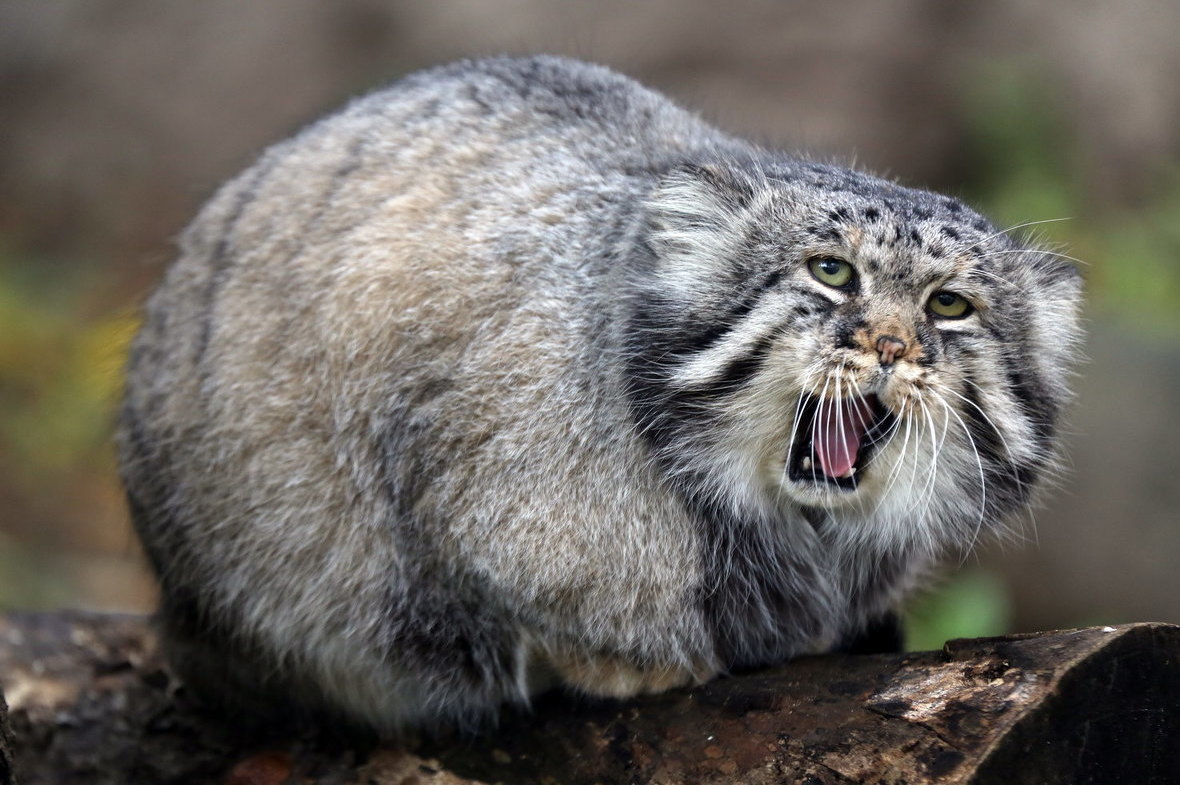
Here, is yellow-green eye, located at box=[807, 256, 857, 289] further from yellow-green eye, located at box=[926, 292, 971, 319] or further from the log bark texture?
the log bark texture

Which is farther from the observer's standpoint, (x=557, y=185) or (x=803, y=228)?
(x=557, y=185)

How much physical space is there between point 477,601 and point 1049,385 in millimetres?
2109

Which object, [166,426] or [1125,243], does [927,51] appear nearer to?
[1125,243]

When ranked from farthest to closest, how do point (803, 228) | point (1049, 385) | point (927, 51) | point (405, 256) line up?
point (927, 51) → point (405, 256) → point (1049, 385) → point (803, 228)

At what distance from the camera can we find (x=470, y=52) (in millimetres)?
10047

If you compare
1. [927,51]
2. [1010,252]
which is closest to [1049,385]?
[1010,252]

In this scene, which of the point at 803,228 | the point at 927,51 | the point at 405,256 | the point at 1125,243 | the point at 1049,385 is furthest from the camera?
the point at 927,51

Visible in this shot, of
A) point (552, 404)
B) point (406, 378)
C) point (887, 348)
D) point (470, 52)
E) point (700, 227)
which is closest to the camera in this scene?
point (887, 348)

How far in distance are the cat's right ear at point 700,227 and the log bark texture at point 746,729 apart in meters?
1.34

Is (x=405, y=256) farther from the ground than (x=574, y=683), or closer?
farther from the ground

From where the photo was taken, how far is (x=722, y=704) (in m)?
3.77

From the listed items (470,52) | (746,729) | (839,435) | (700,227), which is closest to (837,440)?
(839,435)

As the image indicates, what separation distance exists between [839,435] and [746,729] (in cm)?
96

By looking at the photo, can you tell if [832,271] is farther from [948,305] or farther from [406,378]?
[406,378]
